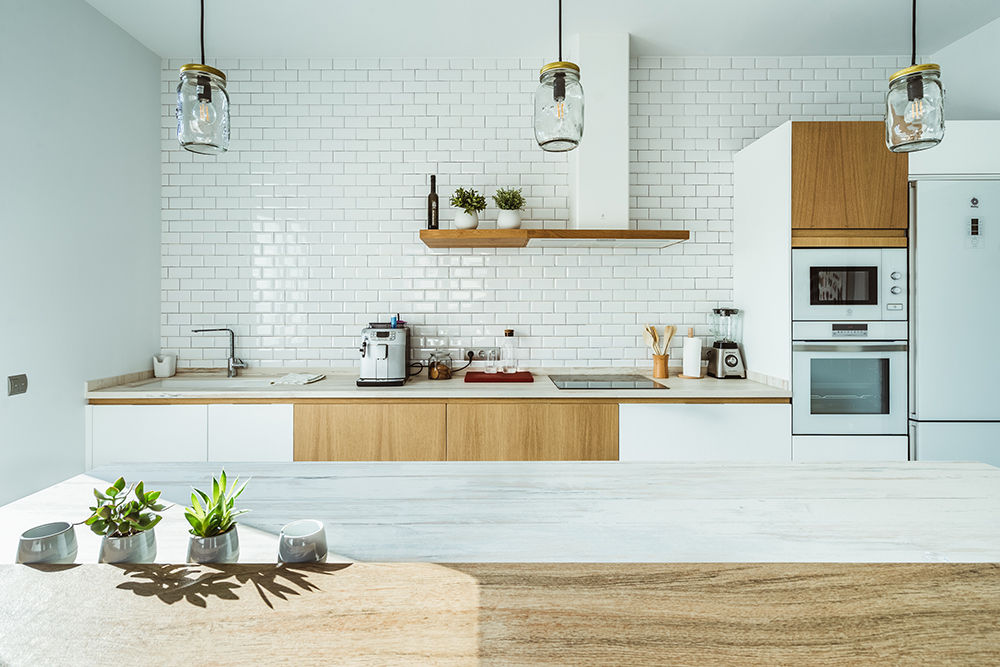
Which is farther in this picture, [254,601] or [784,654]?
[254,601]

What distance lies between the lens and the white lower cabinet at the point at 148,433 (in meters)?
2.86

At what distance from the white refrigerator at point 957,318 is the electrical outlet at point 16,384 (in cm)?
418

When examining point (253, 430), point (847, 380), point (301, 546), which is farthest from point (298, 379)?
point (847, 380)

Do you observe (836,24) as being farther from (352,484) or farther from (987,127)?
(352,484)

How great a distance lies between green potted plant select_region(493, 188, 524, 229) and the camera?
127 inches

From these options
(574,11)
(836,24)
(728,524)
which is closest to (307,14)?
(574,11)

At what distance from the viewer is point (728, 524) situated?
1.17m

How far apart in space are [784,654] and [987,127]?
3.18 metres

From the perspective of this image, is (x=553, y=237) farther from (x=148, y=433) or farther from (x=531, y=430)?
(x=148, y=433)

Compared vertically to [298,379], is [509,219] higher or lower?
higher

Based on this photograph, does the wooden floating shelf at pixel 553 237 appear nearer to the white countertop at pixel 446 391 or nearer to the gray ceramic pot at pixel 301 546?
the white countertop at pixel 446 391

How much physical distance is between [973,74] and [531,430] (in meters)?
3.24

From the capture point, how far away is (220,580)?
90cm

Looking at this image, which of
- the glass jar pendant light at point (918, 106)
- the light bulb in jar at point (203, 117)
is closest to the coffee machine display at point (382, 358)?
the light bulb in jar at point (203, 117)
